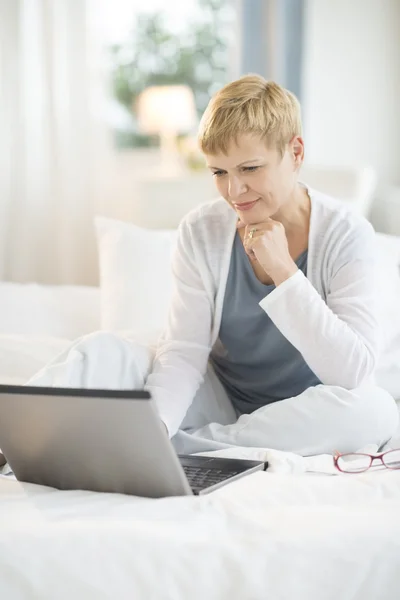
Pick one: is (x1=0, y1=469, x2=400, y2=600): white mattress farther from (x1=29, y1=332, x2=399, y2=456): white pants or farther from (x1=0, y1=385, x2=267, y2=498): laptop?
(x1=29, y1=332, x2=399, y2=456): white pants

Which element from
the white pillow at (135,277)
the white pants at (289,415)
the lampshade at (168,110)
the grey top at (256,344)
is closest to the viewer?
the white pants at (289,415)

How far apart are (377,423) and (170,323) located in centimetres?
50

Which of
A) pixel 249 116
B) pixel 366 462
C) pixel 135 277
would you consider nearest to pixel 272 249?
pixel 249 116

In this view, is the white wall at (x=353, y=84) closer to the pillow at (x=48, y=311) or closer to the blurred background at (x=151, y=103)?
the blurred background at (x=151, y=103)

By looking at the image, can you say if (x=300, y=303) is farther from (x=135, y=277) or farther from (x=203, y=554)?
(x=135, y=277)

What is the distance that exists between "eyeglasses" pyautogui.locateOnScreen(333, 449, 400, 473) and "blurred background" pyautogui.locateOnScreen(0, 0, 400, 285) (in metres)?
1.45

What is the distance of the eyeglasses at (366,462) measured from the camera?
153cm

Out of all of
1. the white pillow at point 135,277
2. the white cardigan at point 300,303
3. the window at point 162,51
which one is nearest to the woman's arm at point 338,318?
the white cardigan at point 300,303

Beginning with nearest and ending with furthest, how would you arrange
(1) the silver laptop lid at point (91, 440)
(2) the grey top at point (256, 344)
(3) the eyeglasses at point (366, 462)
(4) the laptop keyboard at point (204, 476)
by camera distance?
1. (1) the silver laptop lid at point (91, 440)
2. (4) the laptop keyboard at point (204, 476)
3. (3) the eyeglasses at point (366, 462)
4. (2) the grey top at point (256, 344)

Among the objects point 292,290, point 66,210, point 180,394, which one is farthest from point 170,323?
point 66,210

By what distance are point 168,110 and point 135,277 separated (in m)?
2.09

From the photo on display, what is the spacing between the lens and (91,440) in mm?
1330

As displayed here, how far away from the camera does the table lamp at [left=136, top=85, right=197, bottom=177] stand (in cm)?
455

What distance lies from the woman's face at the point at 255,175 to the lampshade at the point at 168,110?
9.02ft
